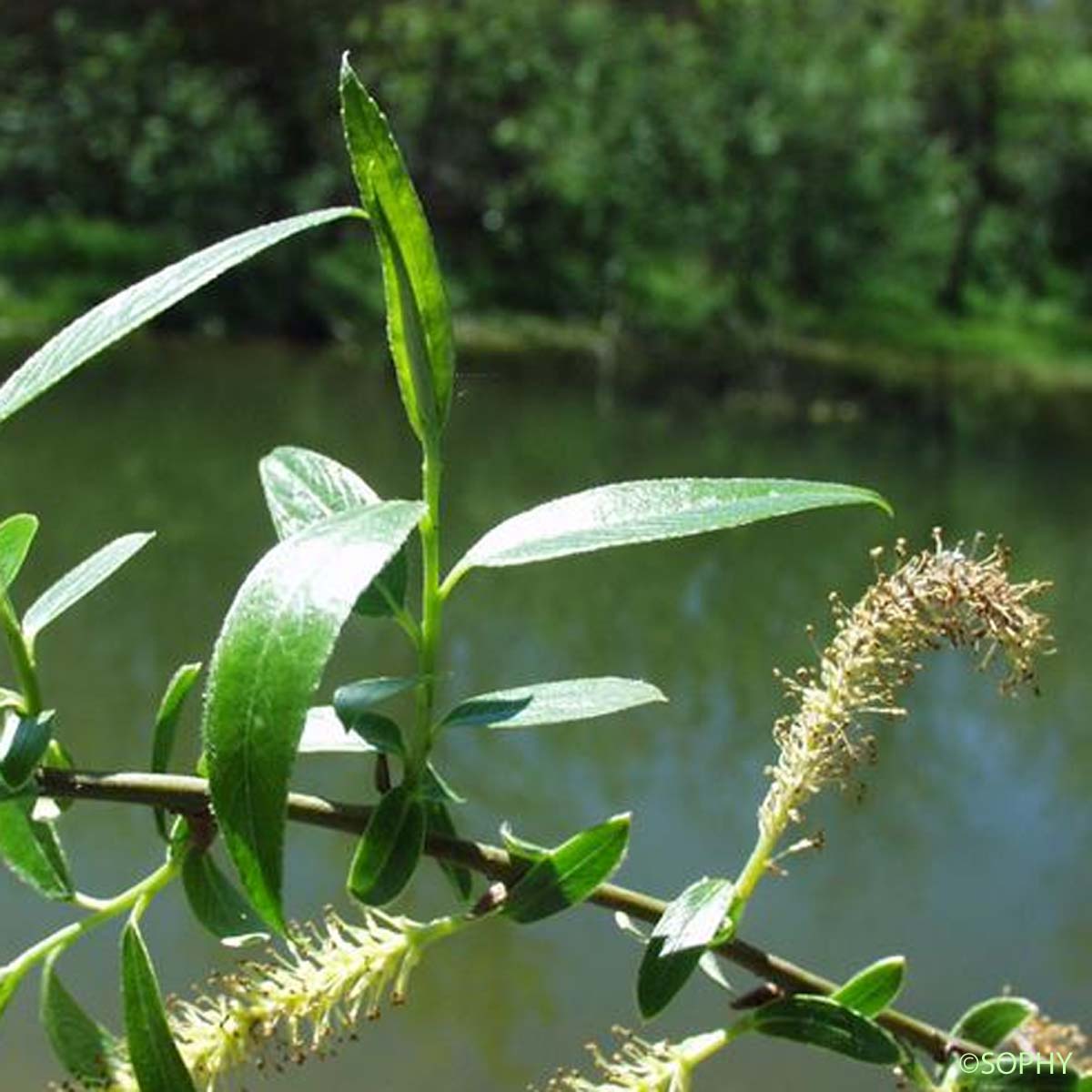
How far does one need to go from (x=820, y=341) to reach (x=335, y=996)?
5921 millimetres

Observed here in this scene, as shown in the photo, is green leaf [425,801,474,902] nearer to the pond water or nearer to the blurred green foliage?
the pond water

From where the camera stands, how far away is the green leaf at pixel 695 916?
223mm

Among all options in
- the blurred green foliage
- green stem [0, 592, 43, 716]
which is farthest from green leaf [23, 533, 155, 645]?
the blurred green foliage

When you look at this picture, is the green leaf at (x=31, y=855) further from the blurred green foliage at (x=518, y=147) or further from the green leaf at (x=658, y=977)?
the blurred green foliage at (x=518, y=147)

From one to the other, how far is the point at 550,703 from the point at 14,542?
73 mm

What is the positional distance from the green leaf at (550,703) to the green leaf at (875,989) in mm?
43

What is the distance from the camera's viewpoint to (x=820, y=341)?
602 centimetres

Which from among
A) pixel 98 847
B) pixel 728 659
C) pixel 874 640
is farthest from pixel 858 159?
pixel 874 640

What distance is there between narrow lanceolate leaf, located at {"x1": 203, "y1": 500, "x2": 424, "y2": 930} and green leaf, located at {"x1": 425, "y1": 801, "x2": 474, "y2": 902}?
49mm

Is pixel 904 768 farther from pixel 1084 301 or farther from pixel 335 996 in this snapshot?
pixel 1084 301

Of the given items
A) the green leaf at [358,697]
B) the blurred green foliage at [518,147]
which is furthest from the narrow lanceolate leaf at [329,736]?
the blurred green foliage at [518,147]

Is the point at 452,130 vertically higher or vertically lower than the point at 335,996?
lower

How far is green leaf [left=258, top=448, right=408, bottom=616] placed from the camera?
0.79 ft

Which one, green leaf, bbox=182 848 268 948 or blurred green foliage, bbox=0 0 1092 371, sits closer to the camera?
green leaf, bbox=182 848 268 948
